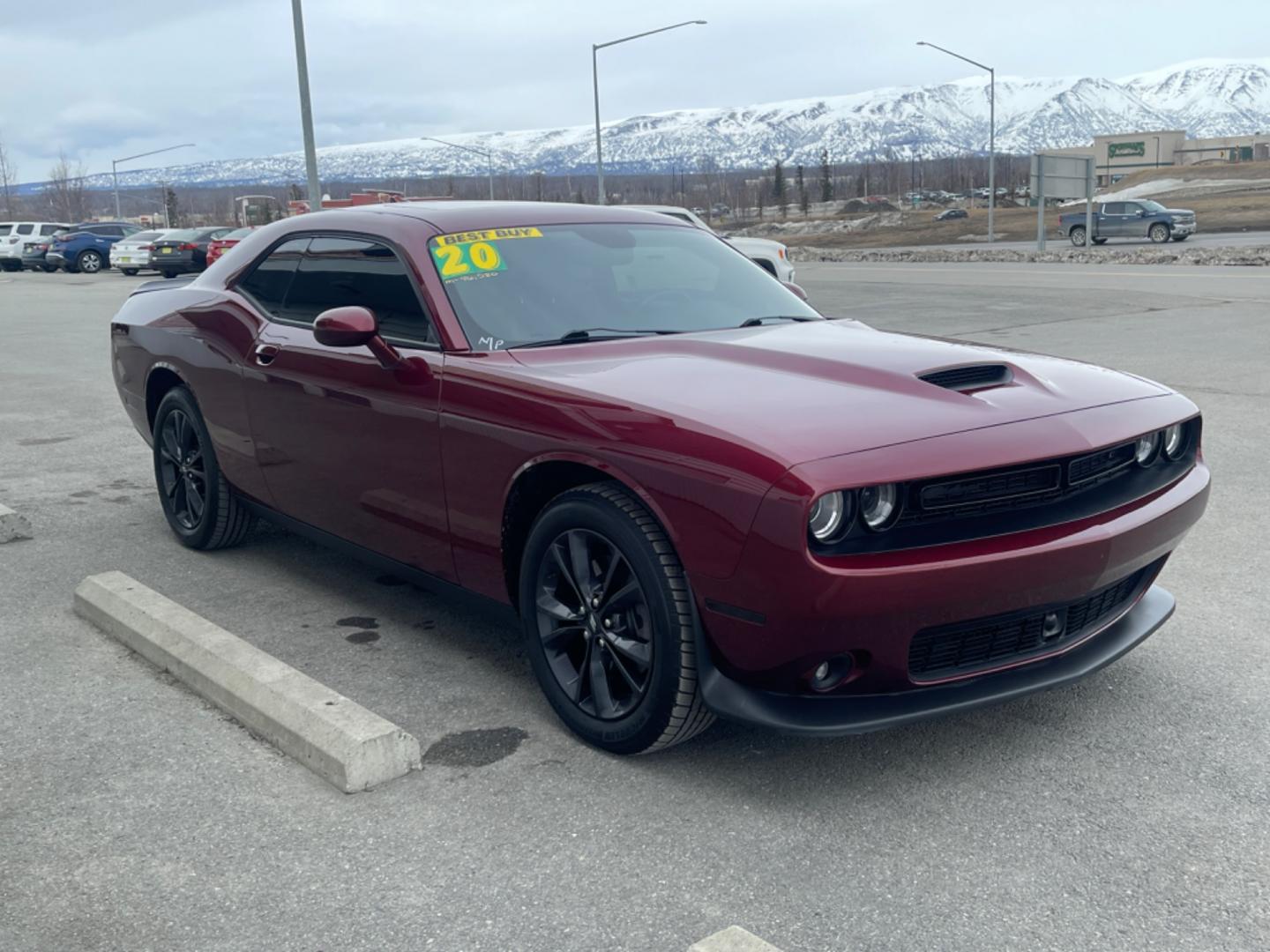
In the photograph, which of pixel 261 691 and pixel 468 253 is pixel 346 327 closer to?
pixel 468 253

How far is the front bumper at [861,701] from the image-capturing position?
10.3 ft

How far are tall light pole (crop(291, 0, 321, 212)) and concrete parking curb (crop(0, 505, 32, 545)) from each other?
18.1 m

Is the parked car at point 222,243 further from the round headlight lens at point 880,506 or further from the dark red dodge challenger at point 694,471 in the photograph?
the round headlight lens at point 880,506

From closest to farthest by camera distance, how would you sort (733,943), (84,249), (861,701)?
(733,943) < (861,701) < (84,249)

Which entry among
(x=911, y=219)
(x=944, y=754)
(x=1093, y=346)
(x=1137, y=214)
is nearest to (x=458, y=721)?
(x=944, y=754)

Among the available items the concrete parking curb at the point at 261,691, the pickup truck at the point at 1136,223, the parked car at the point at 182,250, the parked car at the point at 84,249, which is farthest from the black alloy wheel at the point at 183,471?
the parked car at the point at 84,249

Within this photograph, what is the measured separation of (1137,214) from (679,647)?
124ft

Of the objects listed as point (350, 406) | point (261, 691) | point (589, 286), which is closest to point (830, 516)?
point (589, 286)

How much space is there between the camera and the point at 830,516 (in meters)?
3.07

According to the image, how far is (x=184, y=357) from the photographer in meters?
5.57

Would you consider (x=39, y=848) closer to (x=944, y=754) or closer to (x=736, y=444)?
(x=736, y=444)

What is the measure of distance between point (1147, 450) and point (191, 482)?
398 cm

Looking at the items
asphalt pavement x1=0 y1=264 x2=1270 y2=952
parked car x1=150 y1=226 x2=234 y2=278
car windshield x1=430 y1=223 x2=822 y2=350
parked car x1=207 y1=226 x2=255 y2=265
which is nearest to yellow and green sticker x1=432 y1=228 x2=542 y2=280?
car windshield x1=430 y1=223 x2=822 y2=350

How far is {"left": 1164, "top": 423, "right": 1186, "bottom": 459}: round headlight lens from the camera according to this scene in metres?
3.82
